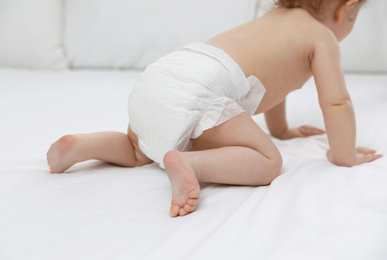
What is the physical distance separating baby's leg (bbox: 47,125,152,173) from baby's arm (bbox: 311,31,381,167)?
17.1 inches

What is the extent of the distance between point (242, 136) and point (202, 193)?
15cm

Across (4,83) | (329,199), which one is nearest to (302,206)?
(329,199)

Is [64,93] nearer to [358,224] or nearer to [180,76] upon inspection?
[180,76]

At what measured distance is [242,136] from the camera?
35.9 inches

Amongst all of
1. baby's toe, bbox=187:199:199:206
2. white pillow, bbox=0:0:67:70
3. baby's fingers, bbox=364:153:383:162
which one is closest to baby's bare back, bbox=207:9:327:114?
baby's fingers, bbox=364:153:383:162

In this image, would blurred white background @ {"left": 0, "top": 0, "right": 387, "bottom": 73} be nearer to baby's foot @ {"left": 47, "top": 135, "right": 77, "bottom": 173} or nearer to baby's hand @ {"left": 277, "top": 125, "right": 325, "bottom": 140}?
baby's hand @ {"left": 277, "top": 125, "right": 325, "bottom": 140}

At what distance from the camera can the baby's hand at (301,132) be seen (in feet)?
4.11

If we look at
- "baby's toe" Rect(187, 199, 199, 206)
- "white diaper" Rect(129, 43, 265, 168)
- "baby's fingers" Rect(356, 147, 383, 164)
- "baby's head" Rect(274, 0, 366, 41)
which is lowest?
"baby's fingers" Rect(356, 147, 383, 164)

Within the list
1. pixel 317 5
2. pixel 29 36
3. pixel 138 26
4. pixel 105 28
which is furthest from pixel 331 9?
pixel 29 36

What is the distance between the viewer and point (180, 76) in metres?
0.92

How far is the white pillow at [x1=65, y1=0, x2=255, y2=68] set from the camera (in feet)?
6.06

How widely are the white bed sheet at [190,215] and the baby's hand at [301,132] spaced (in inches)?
2.1

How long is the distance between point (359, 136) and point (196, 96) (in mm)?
532

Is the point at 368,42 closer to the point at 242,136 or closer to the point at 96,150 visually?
the point at 242,136
